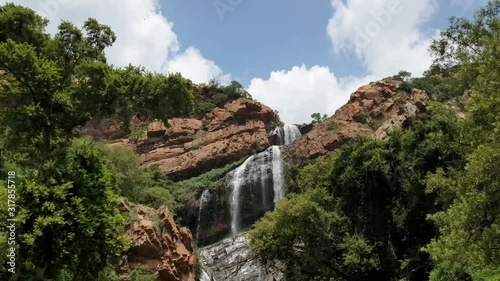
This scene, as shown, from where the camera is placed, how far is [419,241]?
23.2 m

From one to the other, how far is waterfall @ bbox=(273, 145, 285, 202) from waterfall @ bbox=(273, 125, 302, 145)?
795cm

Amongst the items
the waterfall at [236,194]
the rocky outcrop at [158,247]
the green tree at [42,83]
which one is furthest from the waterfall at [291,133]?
the green tree at [42,83]

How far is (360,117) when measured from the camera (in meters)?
48.8

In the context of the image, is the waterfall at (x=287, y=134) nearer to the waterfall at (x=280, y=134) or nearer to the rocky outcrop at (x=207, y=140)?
the waterfall at (x=280, y=134)

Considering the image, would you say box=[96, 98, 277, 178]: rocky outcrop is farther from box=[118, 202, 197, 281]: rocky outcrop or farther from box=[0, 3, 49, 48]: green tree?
box=[0, 3, 49, 48]: green tree

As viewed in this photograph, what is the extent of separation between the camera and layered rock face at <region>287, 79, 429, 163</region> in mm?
43706

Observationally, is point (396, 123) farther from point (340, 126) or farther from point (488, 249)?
point (488, 249)

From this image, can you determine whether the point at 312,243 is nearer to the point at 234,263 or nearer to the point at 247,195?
the point at 234,263

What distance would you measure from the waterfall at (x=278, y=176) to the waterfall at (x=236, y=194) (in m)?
2.86

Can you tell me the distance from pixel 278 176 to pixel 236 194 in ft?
14.6

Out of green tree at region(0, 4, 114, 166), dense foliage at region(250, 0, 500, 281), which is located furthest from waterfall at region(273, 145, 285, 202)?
green tree at region(0, 4, 114, 166)

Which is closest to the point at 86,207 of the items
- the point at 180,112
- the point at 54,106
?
the point at 54,106

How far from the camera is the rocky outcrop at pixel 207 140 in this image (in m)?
48.3

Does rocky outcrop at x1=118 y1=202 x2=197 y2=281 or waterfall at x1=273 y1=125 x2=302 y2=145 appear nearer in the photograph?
rocky outcrop at x1=118 y1=202 x2=197 y2=281
